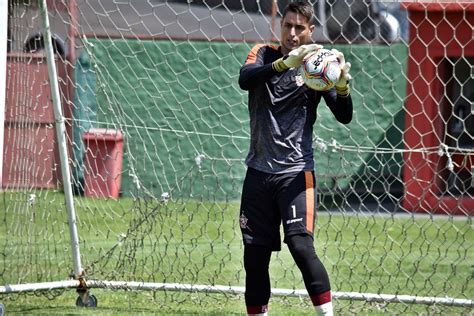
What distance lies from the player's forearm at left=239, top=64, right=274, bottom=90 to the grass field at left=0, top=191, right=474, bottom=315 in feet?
6.13

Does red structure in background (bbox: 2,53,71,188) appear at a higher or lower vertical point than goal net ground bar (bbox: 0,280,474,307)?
higher

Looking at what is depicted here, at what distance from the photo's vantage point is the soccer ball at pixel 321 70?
18.6 feet

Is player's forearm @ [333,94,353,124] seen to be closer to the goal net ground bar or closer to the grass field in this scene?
the goal net ground bar

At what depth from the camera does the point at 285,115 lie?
5.93 m

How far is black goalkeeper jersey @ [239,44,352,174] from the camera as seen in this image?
5.91 m

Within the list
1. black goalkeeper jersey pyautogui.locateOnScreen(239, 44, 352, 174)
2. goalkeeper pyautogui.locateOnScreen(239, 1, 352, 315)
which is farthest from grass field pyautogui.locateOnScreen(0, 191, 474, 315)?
black goalkeeper jersey pyautogui.locateOnScreen(239, 44, 352, 174)

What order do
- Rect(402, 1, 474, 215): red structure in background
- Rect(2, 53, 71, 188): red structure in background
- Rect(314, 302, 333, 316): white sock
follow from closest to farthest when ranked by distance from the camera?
Rect(314, 302, 333, 316): white sock, Rect(2, 53, 71, 188): red structure in background, Rect(402, 1, 474, 215): red structure in background

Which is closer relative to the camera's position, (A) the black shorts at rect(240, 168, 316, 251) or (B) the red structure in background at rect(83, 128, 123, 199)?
(A) the black shorts at rect(240, 168, 316, 251)

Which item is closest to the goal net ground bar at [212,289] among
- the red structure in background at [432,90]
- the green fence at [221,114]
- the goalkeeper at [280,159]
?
the goalkeeper at [280,159]

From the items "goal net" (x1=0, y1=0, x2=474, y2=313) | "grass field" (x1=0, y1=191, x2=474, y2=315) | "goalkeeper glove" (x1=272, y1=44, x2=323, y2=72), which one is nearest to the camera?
"goalkeeper glove" (x1=272, y1=44, x2=323, y2=72)

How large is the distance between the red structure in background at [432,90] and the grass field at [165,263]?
0.70 metres

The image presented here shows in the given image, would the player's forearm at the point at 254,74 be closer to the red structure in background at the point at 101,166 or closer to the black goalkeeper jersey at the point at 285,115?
the black goalkeeper jersey at the point at 285,115

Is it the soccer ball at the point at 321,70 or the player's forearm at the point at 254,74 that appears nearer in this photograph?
the soccer ball at the point at 321,70

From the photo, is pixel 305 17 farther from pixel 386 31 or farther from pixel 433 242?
pixel 386 31
